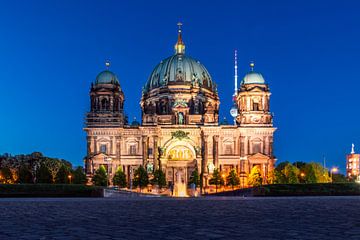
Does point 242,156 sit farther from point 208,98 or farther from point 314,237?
point 314,237

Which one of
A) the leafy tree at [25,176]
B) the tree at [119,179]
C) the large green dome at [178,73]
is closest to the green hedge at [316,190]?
the leafy tree at [25,176]

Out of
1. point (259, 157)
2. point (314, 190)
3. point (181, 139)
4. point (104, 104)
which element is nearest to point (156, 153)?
point (181, 139)

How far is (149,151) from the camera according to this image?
12400 centimetres

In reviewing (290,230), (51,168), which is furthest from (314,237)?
(51,168)

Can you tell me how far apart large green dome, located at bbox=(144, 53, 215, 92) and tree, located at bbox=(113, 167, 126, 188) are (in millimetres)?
30034

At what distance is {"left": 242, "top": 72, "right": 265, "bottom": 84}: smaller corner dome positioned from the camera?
422ft

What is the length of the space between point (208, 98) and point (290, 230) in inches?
4968

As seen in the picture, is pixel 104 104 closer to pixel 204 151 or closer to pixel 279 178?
pixel 204 151

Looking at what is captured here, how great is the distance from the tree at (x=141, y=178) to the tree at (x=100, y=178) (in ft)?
20.5

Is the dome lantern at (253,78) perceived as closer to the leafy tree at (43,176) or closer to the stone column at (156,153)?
the stone column at (156,153)

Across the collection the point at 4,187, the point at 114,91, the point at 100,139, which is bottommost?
the point at 4,187

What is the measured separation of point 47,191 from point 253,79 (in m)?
77.3

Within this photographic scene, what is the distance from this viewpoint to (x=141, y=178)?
11512cm

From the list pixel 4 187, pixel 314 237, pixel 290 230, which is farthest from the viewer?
pixel 4 187
